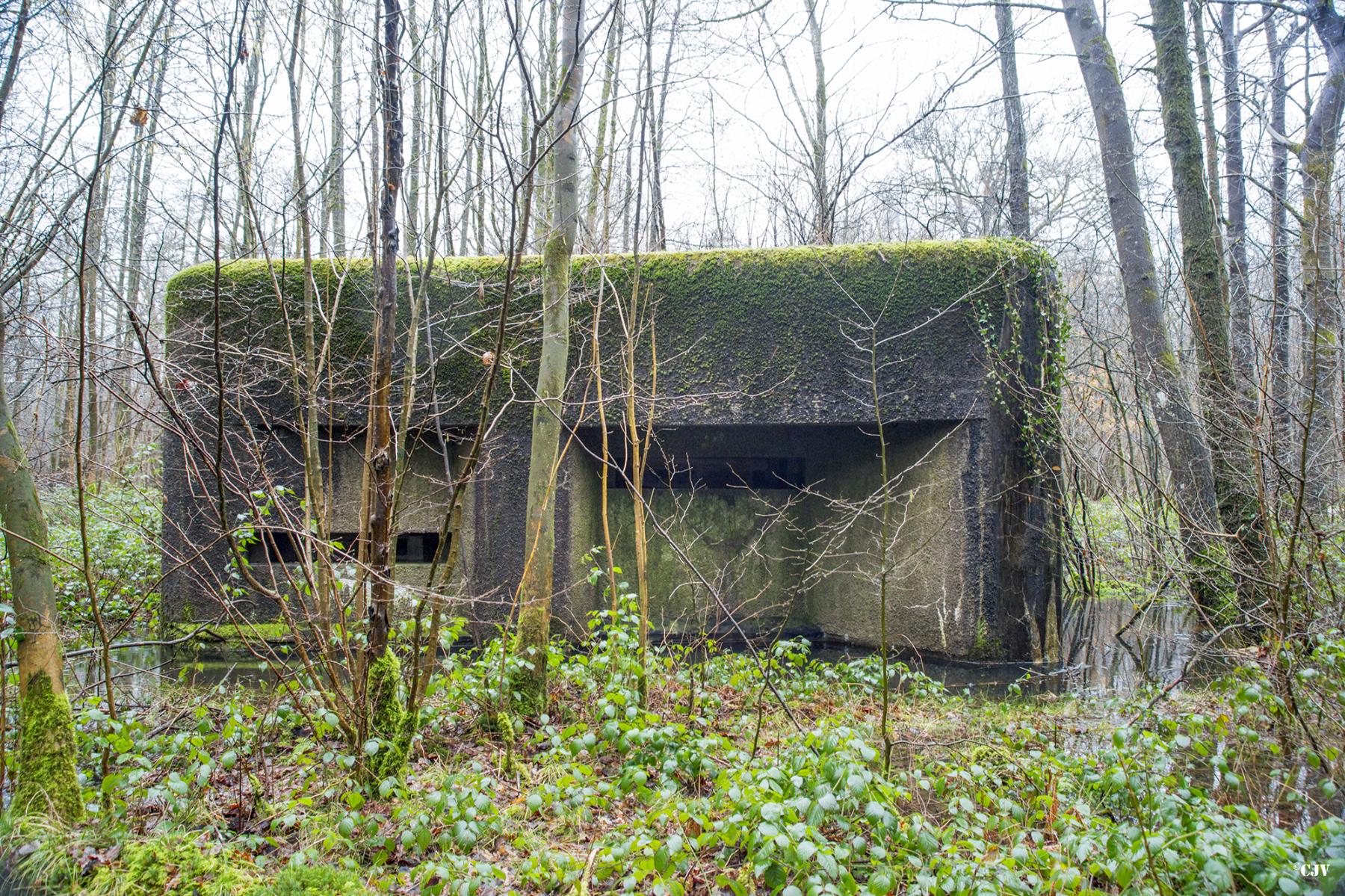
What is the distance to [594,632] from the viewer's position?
153 inches

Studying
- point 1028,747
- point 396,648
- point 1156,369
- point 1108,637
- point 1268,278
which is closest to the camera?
point 1028,747

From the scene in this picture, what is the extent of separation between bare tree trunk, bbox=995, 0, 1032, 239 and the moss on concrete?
8.73 m

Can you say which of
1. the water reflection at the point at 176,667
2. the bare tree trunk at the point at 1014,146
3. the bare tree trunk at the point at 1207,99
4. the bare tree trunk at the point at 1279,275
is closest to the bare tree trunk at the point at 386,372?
the water reflection at the point at 176,667

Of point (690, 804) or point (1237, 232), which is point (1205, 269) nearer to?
point (690, 804)

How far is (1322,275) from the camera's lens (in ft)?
12.9

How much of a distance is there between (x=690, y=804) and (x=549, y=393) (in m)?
1.91

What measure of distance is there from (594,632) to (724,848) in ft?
5.54

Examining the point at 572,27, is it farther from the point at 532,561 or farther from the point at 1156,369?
the point at 1156,369

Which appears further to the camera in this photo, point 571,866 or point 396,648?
point 396,648

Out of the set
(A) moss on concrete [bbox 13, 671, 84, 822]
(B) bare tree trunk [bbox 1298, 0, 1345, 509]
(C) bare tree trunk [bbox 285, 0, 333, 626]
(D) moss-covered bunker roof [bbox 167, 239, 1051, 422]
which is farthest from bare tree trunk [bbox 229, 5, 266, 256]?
(B) bare tree trunk [bbox 1298, 0, 1345, 509]

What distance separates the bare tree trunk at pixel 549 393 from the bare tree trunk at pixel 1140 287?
3390mm

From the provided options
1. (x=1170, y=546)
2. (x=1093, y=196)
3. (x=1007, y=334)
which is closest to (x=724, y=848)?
(x=1170, y=546)

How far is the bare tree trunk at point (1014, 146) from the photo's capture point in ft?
29.8

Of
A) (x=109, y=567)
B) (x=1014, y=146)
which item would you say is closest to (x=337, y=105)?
(x=109, y=567)
